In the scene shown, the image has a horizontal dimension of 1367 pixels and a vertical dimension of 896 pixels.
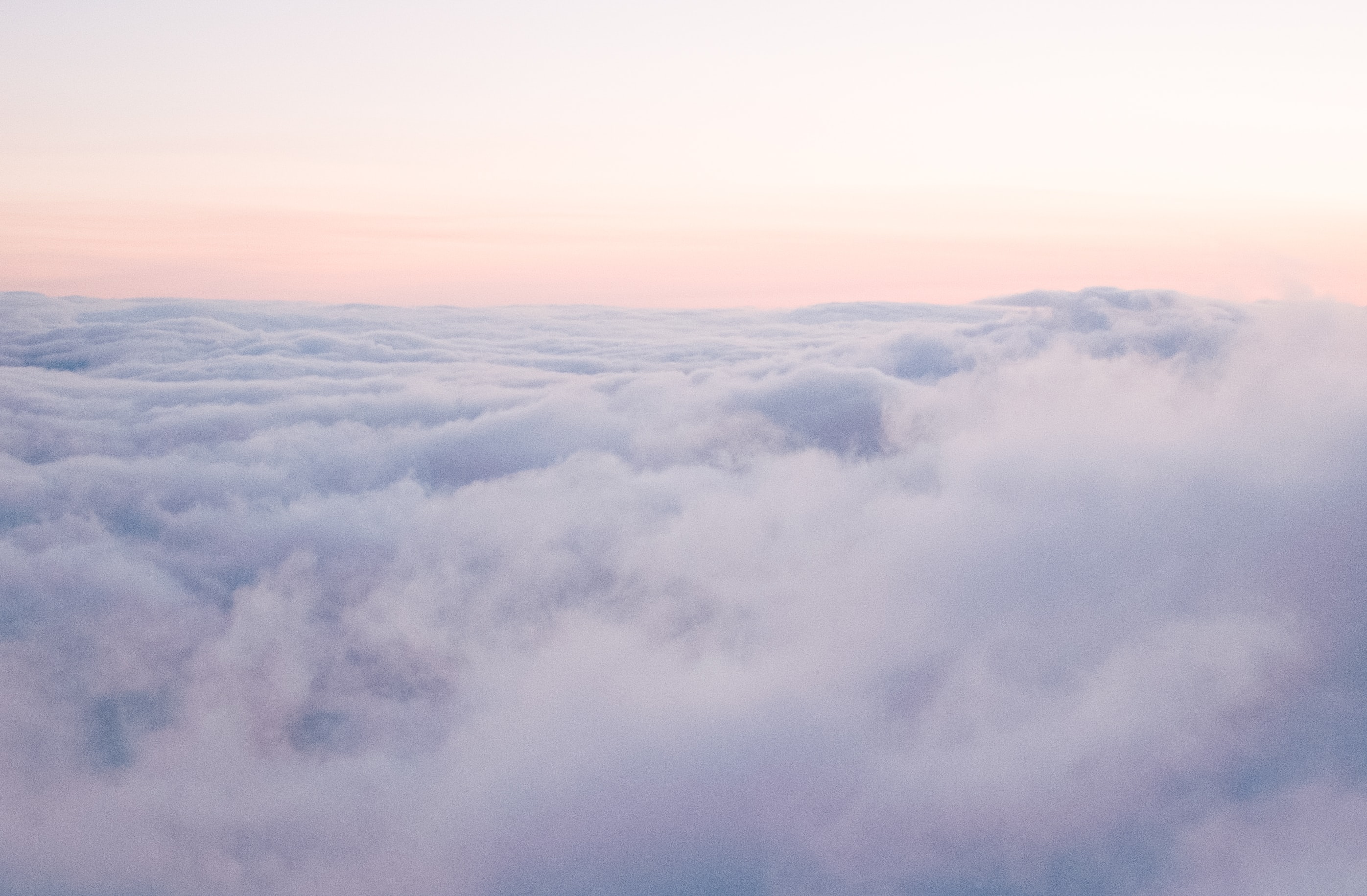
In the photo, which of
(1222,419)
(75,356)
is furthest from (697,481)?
(75,356)

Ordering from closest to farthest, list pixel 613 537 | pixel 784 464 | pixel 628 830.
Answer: pixel 628 830
pixel 613 537
pixel 784 464

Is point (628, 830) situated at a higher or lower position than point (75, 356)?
lower

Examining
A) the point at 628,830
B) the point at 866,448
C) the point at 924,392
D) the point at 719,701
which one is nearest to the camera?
the point at 628,830

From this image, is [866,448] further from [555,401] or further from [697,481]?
[555,401]

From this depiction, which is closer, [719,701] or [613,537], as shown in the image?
[719,701]

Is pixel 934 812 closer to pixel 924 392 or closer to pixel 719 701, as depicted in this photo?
pixel 719 701

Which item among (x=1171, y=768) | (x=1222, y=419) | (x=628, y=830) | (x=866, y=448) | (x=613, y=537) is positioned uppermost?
(x=1222, y=419)

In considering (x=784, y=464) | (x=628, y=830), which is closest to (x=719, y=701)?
(x=628, y=830)
